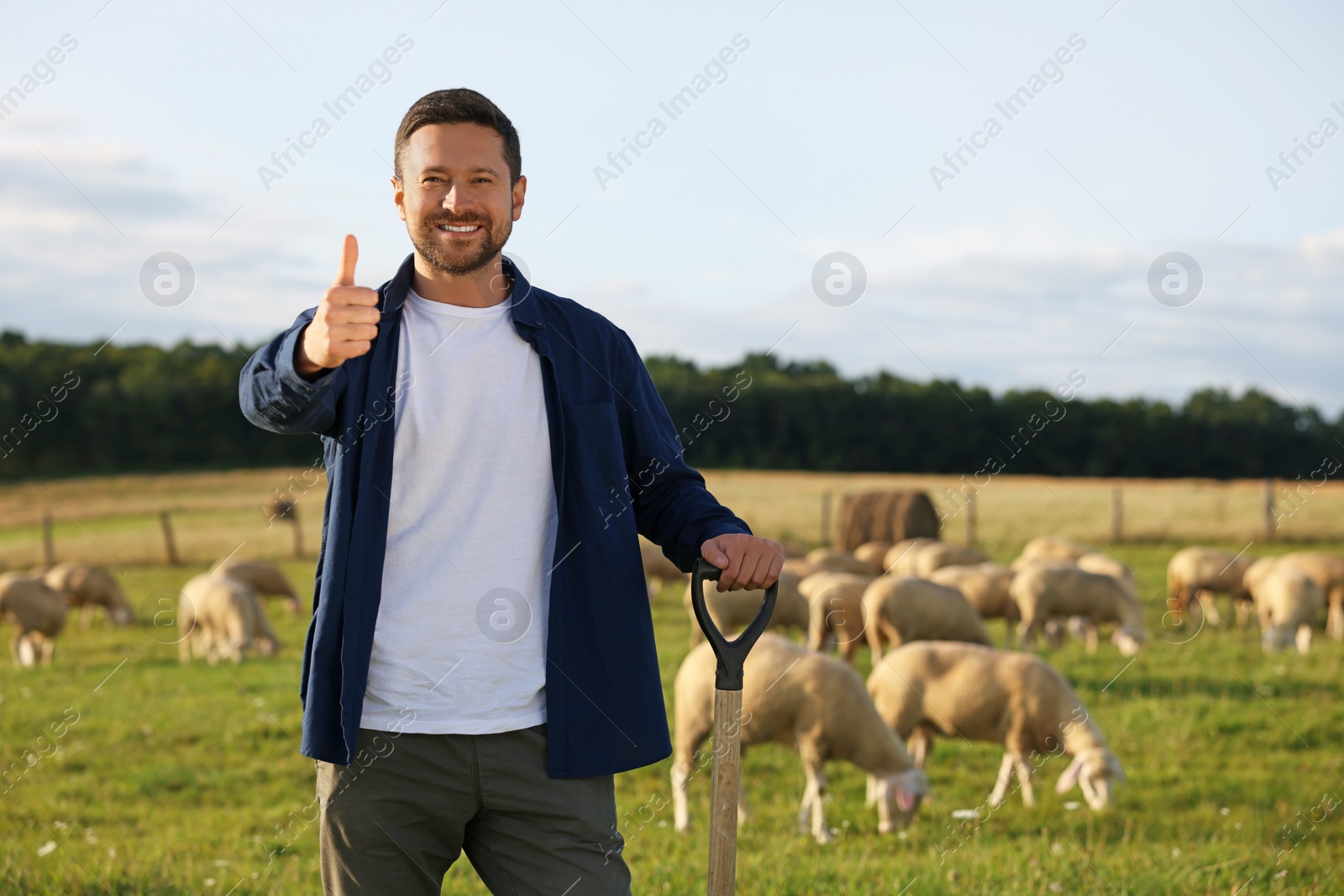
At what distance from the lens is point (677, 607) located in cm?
1716

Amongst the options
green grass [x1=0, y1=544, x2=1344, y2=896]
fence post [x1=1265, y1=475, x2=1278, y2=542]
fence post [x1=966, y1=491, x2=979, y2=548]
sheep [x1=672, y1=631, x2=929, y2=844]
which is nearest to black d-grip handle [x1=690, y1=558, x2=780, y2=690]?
green grass [x1=0, y1=544, x2=1344, y2=896]

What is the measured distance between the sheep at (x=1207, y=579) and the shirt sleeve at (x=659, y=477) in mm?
14408

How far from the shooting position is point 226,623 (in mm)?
14508

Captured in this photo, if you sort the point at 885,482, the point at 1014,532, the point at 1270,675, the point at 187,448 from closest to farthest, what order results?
1. the point at 1270,675
2. the point at 1014,532
3. the point at 885,482
4. the point at 187,448

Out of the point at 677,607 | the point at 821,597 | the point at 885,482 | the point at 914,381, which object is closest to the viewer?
the point at 821,597

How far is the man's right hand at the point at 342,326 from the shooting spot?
84.0 inches

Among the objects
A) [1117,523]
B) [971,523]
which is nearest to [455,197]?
[971,523]

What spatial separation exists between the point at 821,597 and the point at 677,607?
5985 millimetres

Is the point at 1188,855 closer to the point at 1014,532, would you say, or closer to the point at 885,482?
the point at 1014,532

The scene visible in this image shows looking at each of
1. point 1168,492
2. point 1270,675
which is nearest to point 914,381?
point 1168,492

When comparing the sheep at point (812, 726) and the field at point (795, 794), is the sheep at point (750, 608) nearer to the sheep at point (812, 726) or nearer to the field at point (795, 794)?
the field at point (795, 794)

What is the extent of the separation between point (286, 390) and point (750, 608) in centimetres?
1098

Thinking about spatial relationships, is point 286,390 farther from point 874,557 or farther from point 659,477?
point 874,557

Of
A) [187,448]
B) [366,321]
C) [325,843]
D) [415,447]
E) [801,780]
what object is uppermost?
[187,448]
